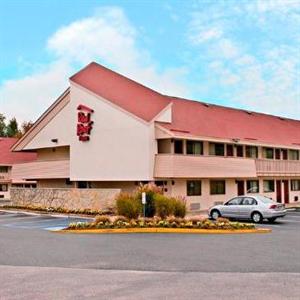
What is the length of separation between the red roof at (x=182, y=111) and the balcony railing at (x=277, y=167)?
175 cm

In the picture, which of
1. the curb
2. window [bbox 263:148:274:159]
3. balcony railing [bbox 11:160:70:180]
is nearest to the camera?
the curb

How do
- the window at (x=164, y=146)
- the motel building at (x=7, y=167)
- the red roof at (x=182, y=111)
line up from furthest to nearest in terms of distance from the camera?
the motel building at (x=7, y=167), the red roof at (x=182, y=111), the window at (x=164, y=146)

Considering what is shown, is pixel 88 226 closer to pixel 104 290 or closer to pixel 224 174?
pixel 104 290

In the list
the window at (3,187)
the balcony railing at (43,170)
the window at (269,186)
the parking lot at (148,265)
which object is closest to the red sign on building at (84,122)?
the balcony railing at (43,170)

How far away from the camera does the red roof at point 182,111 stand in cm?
3556

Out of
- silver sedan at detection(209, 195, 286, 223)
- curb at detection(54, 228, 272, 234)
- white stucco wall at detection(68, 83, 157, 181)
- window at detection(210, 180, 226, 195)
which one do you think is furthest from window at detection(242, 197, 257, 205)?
window at detection(210, 180, 226, 195)

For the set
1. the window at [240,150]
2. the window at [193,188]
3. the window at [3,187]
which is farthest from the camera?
the window at [3,187]

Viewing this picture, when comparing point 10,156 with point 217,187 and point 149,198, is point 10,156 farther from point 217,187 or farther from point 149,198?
point 149,198

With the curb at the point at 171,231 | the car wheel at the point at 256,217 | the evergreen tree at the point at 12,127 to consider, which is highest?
the evergreen tree at the point at 12,127

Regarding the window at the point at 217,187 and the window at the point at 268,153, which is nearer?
the window at the point at 217,187

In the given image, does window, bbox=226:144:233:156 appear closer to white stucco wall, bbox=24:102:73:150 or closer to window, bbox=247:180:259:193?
window, bbox=247:180:259:193

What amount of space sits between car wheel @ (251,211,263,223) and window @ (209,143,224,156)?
11875 millimetres

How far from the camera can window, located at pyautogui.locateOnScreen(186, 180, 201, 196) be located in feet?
117

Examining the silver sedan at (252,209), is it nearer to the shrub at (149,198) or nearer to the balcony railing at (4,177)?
the shrub at (149,198)
